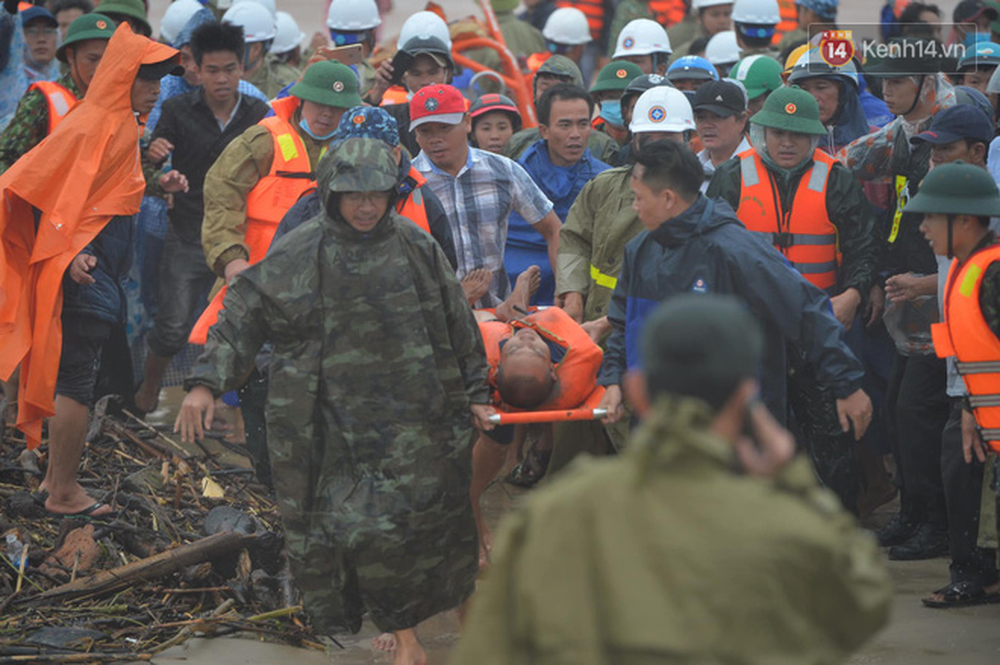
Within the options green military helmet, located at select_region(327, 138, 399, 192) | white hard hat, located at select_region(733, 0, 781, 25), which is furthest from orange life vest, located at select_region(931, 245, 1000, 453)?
white hard hat, located at select_region(733, 0, 781, 25)

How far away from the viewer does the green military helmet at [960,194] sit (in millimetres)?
5637

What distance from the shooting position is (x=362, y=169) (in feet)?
17.0

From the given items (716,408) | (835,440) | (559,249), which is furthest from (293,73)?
(716,408)

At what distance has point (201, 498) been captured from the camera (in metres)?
7.05

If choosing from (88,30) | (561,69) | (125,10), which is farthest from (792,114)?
(125,10)

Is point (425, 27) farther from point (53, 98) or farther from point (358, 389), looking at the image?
Result: point (358, 389)

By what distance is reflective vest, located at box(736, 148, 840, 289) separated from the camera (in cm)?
682

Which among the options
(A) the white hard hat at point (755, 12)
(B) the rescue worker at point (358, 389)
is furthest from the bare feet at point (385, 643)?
(A) the white hard hat at point (755, 12)

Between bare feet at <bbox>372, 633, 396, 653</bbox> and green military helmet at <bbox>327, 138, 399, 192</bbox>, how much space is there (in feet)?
5.91

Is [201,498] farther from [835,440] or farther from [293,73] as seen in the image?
[293,73]

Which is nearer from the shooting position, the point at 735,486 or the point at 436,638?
the point at 735,486

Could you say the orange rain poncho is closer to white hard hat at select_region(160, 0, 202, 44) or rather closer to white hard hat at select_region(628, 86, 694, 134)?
white hard hat at select_region(628, 86, 694, 134)

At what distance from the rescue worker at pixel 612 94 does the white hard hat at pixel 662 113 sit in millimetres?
1730

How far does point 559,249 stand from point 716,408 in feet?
13.8
